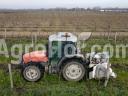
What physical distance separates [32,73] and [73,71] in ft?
4.18

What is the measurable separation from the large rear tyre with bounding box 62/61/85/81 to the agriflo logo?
36 cm

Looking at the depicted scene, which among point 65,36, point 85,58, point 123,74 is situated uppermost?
point 65,36

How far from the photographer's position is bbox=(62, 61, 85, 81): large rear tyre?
10.7 m

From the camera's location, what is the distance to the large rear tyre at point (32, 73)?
10906 millimetres

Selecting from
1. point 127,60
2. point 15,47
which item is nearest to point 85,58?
point 127,60

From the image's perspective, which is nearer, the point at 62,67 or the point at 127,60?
the point at 62,67

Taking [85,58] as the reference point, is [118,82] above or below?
below

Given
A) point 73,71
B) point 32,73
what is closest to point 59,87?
point 73,71

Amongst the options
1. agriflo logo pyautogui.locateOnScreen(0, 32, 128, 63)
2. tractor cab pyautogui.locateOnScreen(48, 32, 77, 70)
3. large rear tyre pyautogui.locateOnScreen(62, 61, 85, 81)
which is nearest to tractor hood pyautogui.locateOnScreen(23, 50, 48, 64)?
agriflo logo pyautogui.locateOnScreen(0, 32, 128, 63)

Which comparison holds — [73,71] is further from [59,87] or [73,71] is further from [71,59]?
[59,87]

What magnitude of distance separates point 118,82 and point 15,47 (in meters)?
8.44

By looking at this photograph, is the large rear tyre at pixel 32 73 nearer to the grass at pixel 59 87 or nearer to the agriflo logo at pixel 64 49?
the grass at pixel 59 87

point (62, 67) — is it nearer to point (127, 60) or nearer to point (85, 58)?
point (85, 58)

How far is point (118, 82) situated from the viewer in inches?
433
